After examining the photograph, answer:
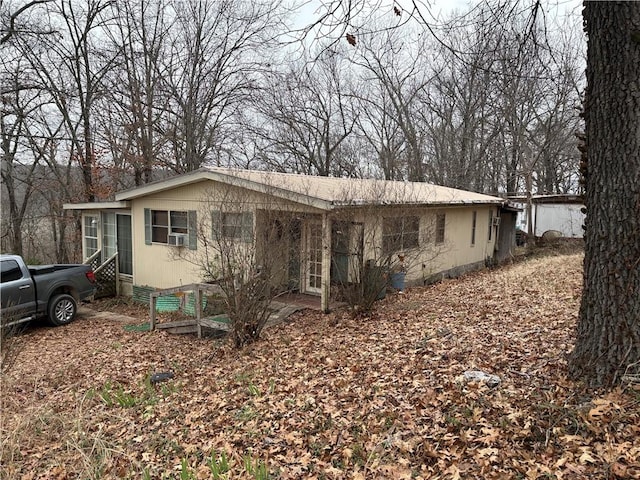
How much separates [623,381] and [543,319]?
3105 mm

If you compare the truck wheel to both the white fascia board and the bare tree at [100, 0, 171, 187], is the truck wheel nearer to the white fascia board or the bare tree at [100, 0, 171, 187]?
the white fascia board

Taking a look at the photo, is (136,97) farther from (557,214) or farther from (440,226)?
(557,214)

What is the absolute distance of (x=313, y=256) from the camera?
10.5m

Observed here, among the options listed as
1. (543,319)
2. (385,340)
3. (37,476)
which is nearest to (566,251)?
(543,319)

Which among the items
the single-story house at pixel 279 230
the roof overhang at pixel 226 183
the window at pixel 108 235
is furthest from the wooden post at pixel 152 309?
the window at pixel 108 235

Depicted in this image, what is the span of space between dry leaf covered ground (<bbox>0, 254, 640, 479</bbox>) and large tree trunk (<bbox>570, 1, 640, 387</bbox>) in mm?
435

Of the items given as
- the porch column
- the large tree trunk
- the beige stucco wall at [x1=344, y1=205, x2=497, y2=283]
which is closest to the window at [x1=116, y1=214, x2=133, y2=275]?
the porch column

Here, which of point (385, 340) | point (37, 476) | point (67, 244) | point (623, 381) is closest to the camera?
point (623, 381)

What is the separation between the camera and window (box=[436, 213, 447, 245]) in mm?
12720

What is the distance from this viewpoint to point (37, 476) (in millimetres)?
4363

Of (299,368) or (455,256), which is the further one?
(455,256)

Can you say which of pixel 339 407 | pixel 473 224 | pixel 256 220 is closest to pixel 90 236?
pixel 256 220

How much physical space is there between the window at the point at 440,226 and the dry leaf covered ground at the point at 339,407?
4415mm

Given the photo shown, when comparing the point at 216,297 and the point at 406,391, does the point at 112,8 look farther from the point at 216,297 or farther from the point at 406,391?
the point at 406,391
